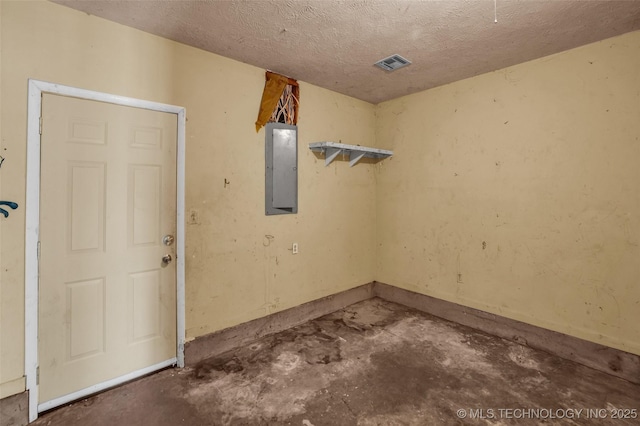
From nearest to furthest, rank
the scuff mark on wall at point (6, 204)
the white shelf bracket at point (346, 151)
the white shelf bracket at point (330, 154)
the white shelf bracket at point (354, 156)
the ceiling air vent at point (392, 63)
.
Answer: the scuff mark on wall at point (6, 204) → the ceiling air vent at point (392, 63) → the white shelf bracket at point (346, 151) → the white shelf bracket at point (330, 154) → the white shelf bracket at point (354, 156)

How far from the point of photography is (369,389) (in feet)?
7.08

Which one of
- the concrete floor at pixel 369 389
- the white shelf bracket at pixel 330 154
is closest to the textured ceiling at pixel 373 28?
the white shelf bracket at pixel 330 154

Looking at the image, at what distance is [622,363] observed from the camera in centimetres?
233

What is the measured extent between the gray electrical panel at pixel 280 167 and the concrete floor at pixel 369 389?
1.37 metres

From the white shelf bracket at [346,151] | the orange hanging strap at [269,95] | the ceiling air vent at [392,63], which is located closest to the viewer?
the ceiling air vent at [392,63]

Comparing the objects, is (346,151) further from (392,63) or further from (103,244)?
(103,244)

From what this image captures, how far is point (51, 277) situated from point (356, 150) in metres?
2.96

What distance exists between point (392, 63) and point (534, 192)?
181 centimetres

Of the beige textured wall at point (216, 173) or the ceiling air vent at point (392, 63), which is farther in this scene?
the ceiling air vent at point (392, 63)

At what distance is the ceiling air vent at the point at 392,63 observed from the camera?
8.78 ft

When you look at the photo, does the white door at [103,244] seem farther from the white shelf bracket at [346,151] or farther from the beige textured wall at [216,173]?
the white shelf bracket at [346,151]

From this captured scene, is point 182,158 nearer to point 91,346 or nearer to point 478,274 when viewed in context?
point 91,346

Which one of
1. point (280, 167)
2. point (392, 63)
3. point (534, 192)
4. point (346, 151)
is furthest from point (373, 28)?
point (534, 192)

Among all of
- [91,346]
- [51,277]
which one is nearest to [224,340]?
[91,346]
